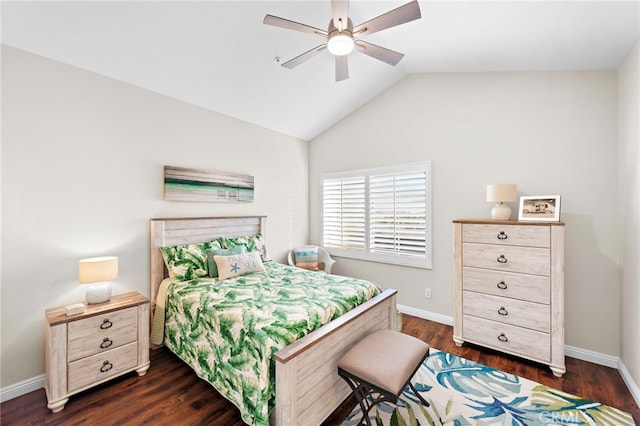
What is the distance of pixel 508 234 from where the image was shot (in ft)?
8.57

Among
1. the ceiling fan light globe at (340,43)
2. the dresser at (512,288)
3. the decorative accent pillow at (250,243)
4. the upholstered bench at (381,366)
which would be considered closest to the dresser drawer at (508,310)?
the dresser at (512,288)

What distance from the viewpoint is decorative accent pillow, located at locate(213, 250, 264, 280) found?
283 cm

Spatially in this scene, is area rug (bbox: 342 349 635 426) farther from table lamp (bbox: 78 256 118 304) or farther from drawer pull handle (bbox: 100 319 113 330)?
table lamp (bbox: 78 256 118 304)

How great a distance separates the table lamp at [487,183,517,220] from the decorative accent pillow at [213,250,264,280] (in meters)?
2.60

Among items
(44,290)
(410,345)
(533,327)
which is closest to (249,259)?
(44,290)

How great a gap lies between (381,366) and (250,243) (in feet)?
7.65

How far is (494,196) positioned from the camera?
2.72 metres

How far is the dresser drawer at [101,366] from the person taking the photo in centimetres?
205

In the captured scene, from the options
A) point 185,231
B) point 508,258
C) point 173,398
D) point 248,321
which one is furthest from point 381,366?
point 185,231

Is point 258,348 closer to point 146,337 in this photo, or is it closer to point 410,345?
point 410,345

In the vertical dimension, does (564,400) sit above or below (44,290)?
below

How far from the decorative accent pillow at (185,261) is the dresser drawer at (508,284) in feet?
9.24

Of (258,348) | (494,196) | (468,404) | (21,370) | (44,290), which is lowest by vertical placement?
(468,404)

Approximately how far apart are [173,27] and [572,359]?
476cm
